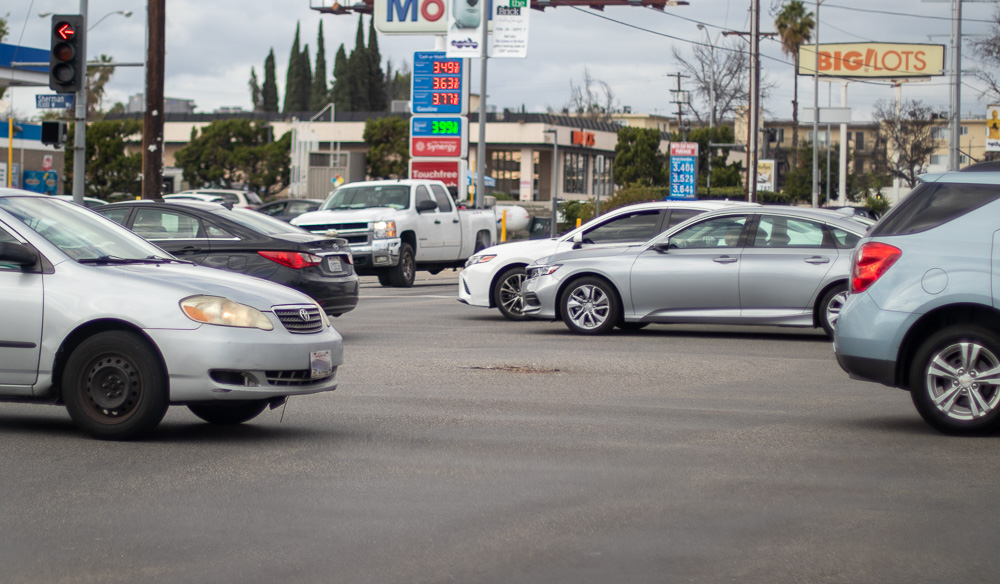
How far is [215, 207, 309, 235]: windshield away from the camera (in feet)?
47.6

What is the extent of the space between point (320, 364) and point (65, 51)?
1612 cm

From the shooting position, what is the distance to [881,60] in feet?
295

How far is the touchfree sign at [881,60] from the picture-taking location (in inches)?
3529

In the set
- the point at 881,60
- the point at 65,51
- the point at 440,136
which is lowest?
the point at 65,51

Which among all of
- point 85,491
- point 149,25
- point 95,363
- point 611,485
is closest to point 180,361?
point 95,363

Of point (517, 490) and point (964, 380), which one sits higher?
point (964, 380)

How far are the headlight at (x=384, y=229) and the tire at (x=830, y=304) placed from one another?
34.8ft

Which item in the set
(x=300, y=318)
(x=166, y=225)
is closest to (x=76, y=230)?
(x=300, y=318)

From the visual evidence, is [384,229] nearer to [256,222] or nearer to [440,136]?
[256,222]

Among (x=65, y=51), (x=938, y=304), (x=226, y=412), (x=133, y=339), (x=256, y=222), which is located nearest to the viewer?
(x=133, y=339)

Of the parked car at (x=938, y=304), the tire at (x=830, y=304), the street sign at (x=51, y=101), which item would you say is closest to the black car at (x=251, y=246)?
the tire at (x=830, y=304)

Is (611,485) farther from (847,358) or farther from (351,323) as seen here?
(351,323)

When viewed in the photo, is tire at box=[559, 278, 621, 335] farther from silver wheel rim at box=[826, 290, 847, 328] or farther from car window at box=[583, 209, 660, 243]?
silver wheel rim at box=[826, 290, 847, 328]

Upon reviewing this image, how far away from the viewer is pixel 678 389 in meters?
10.8
